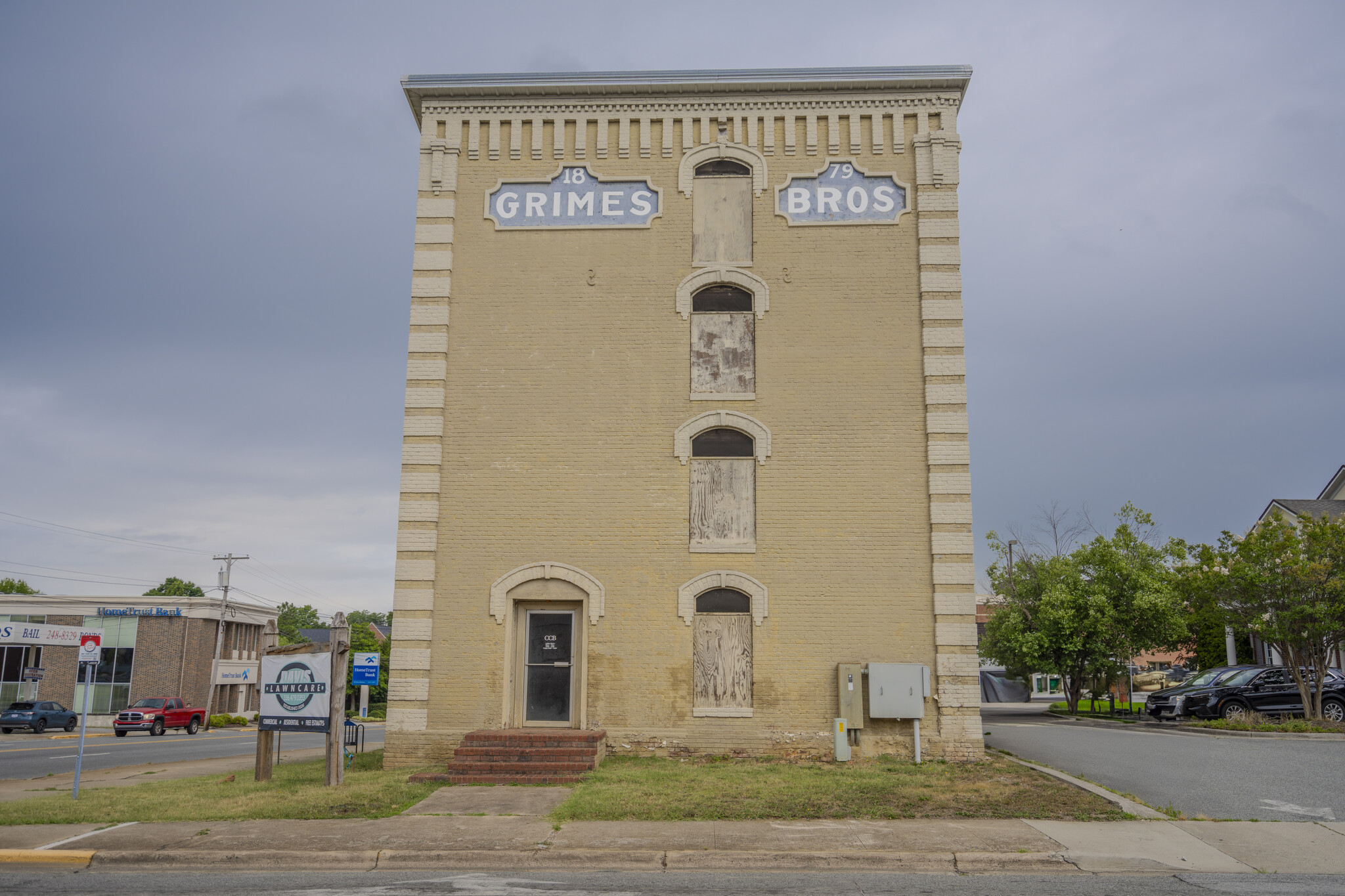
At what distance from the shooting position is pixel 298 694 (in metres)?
13.8

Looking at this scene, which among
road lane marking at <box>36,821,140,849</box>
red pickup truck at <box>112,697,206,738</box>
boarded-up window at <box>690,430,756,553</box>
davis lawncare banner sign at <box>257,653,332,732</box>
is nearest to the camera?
road lane marking at <box>36,821,140,849</box>

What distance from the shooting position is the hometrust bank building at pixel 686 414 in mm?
15930

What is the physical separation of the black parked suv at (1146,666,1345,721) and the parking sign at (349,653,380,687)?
76.5 ft

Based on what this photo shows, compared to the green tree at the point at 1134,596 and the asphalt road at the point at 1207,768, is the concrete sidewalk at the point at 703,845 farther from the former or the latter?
the green tree at the point at 1134,596

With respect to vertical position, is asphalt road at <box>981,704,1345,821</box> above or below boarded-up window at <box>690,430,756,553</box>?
below

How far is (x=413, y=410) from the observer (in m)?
16.9

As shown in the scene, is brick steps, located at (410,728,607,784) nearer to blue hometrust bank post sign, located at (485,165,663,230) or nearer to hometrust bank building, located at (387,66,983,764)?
hometrust bank building, located at (387,66,983,764)

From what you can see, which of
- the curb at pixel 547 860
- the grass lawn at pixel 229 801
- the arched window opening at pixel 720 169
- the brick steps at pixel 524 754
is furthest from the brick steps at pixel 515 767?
the arched window opening at pixel 720 169

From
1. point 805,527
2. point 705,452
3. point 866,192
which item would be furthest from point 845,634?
point 866,192

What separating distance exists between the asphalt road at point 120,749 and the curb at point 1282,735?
66.9 ft

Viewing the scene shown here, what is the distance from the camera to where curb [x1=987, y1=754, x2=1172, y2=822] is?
11.4 meters

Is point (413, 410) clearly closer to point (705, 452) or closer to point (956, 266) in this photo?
point (705, 452)

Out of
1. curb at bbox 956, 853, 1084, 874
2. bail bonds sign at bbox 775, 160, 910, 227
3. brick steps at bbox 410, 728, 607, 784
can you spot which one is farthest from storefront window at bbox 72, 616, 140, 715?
curb at bbox 956, 853, 1084, 874

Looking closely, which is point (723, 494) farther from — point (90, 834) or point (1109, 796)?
point (90, 834)
